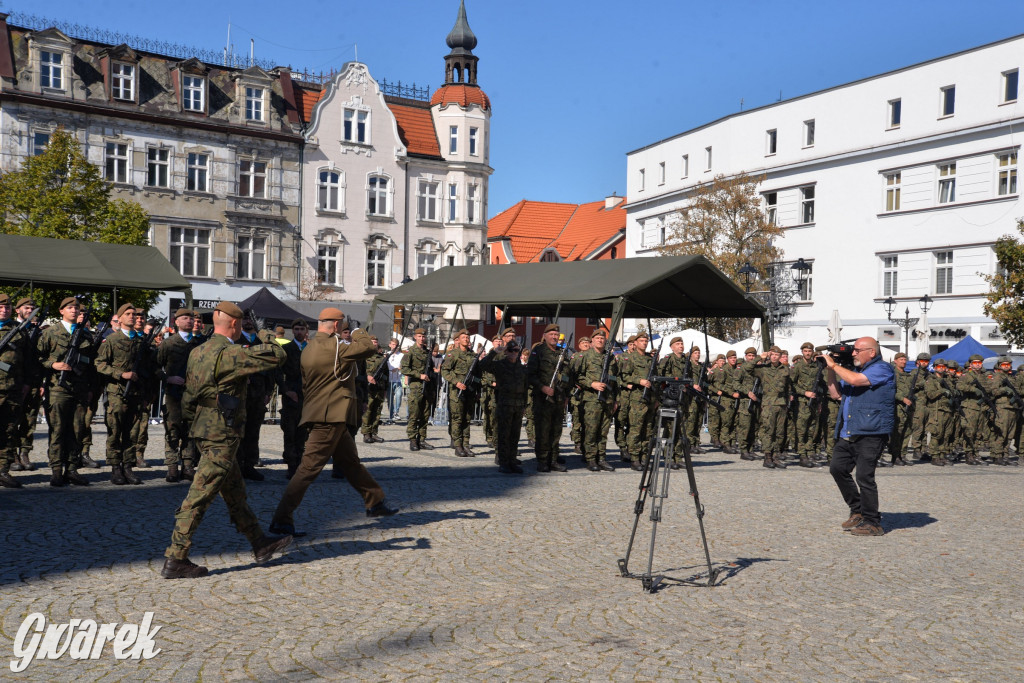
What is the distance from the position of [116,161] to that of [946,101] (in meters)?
33.1

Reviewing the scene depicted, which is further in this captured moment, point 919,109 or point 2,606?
point 919,109

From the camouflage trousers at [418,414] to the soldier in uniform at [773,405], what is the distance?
567cm

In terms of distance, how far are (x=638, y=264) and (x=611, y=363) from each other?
159 cm

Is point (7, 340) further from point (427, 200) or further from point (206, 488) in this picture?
point (427, 200)

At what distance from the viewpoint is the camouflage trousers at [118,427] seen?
1116 centimetres

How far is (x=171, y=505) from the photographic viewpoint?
988 centimetres

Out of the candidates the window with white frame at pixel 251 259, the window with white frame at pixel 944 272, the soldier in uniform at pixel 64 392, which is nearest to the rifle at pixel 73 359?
the soldier in uniform at pixel 64 392

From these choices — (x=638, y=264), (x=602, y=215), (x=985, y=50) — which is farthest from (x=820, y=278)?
(x=638, y=264)

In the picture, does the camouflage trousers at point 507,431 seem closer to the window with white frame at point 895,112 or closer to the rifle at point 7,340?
the rifle at point 7,340

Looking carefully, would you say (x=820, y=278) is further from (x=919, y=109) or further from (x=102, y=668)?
(x=102, y=668)

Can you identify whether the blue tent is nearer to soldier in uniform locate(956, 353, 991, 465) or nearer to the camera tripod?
soldier in uniform locate(956, 353, 991, 465)

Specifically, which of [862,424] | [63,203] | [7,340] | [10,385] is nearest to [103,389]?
[10,385]

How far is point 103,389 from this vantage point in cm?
1194

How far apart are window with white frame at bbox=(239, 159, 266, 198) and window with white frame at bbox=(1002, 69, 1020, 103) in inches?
1184
